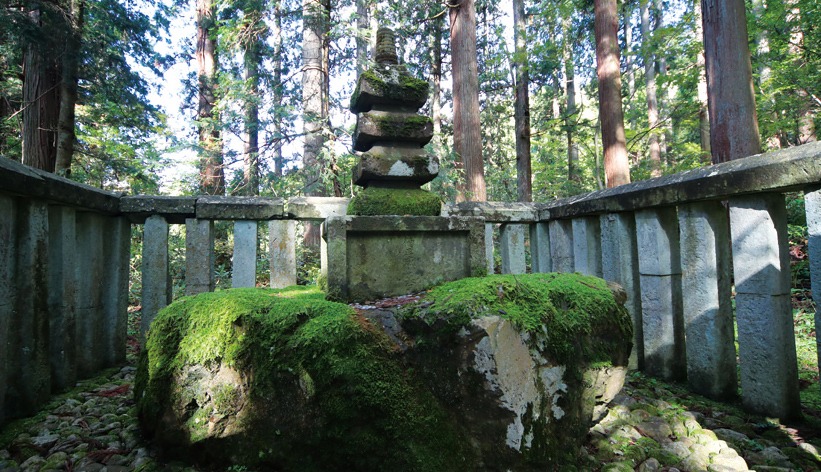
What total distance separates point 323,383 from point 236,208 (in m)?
2.86

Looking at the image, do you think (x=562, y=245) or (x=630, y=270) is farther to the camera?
(x=562, y=245)

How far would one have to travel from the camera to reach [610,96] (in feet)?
26.2

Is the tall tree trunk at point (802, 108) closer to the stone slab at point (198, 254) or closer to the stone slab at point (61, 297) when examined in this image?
the stone slab at point (198, 254)

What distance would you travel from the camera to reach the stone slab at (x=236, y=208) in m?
4.51

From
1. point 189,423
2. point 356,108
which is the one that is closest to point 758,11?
point 356,108

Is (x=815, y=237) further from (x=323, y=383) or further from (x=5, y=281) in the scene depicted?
(x=5, y=281)

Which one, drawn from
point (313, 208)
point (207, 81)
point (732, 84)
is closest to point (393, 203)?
point (313, 208)

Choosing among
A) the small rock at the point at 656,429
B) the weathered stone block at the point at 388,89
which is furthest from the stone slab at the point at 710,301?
the weathered stone block at the point at 388,89

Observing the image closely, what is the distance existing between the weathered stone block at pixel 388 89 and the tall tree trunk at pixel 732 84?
4363 millimetres

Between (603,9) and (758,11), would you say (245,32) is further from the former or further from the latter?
(758,11)

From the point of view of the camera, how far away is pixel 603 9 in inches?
321

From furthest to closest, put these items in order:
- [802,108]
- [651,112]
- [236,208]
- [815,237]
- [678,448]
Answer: [651,112]
[802,108]
[236,208]
[678,448]
[815,237]

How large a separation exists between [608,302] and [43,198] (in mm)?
4971

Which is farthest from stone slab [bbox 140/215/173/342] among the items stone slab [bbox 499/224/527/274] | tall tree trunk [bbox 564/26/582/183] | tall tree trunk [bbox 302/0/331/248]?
tall tree trunk [bbox 564/26/582/183]
